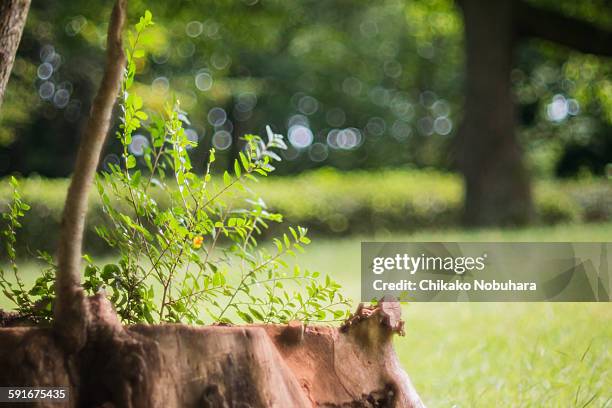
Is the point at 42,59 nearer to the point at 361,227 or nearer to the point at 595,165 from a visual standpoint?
the point at 361,227

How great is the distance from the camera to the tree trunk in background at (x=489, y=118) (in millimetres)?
10977

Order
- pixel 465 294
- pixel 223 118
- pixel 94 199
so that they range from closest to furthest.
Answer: pixel 465 294, pixel 94 199, pixel 223 118

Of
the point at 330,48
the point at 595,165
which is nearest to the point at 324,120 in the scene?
the point at 330,48

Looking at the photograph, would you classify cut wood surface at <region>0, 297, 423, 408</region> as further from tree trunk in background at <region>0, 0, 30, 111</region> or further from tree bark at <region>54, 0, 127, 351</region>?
tree trunk in background at <region>0, 0, 30, 111</region>

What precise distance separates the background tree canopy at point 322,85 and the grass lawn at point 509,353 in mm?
8252

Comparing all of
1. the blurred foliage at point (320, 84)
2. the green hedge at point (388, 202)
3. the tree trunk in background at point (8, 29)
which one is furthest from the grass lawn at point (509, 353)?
the blurred foliage at point (320, 84)

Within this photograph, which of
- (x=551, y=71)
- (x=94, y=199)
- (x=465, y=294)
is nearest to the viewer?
(x=465, y=294)

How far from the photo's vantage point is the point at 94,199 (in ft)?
31.9

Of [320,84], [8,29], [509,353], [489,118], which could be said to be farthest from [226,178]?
[320,84]

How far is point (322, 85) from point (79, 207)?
2439 centimetres

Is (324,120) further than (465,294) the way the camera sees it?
Yes

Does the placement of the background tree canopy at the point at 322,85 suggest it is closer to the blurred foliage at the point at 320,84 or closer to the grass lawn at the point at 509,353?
the blurred foliage at the point at 320,84

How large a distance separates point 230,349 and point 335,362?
0.38 meters

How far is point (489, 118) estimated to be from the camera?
11211 millimetres
